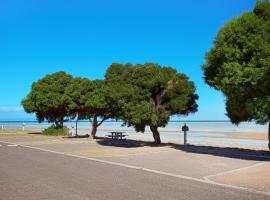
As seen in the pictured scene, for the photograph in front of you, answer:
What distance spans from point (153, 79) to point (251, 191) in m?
13.8

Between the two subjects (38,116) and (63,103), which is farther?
(38,116)

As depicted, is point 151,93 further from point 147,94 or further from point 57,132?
point 57,132

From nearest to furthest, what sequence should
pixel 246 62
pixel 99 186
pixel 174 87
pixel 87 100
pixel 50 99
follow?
pixel 99 186
pixel 246 62
pixel 174 87
pixel 87 100
pixel 50 99

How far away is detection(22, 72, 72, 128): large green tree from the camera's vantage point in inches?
1404

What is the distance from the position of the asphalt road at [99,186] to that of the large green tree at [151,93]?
8987 mm

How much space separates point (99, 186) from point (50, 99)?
1088 inches

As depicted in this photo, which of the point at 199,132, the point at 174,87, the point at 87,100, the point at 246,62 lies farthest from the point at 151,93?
the point at 199,132

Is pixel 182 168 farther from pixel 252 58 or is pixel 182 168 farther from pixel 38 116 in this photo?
pixel 38 116

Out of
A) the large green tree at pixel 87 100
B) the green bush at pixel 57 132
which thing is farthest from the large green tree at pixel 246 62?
the green bush at pixel 57 132

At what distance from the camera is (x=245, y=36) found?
15875 mm

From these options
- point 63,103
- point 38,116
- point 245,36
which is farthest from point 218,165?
point 38,116

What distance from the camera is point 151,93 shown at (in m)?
22.7

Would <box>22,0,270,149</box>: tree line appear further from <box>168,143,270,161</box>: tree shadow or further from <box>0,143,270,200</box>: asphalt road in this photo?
<box>0,143,270,200</box>: asphalt road

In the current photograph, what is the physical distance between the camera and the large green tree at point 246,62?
49.0 ft
